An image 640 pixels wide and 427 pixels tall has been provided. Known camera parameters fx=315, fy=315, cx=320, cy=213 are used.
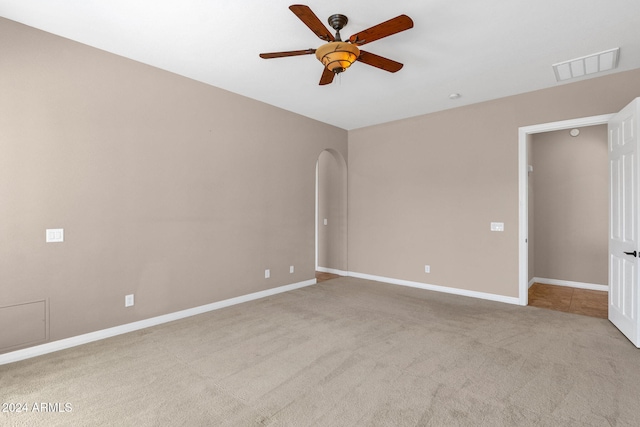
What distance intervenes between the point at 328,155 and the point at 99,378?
521cm

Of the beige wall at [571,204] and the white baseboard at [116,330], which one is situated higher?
the beige wall at [571,204]

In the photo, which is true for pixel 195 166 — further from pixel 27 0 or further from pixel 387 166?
pixel 387 166

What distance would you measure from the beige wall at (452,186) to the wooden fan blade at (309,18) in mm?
3275

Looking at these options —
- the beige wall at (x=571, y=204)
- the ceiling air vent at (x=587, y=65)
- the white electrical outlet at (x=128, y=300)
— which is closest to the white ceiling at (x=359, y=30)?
the ceiling air vent at (x=587, y=65)

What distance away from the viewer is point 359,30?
2.75m

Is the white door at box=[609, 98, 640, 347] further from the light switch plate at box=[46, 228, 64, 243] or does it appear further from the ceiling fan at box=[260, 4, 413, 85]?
the light switch plate at box=[46, 228, 64, 243]

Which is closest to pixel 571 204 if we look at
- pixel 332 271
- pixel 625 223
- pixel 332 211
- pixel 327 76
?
pixel 625 223

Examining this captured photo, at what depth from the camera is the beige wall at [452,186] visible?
4098 mm

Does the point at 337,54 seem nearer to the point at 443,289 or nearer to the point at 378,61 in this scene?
the point at 378,61

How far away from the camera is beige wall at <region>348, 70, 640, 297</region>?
4.10 meters

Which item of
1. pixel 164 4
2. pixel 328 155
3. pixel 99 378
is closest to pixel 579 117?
pixel 328 155

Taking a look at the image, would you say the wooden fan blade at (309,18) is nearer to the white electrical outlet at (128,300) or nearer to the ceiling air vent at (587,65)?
the ceiling air vent at (587,65)

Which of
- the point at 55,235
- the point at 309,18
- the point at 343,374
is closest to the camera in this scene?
the point at 309,18

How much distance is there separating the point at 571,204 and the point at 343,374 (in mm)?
5133
